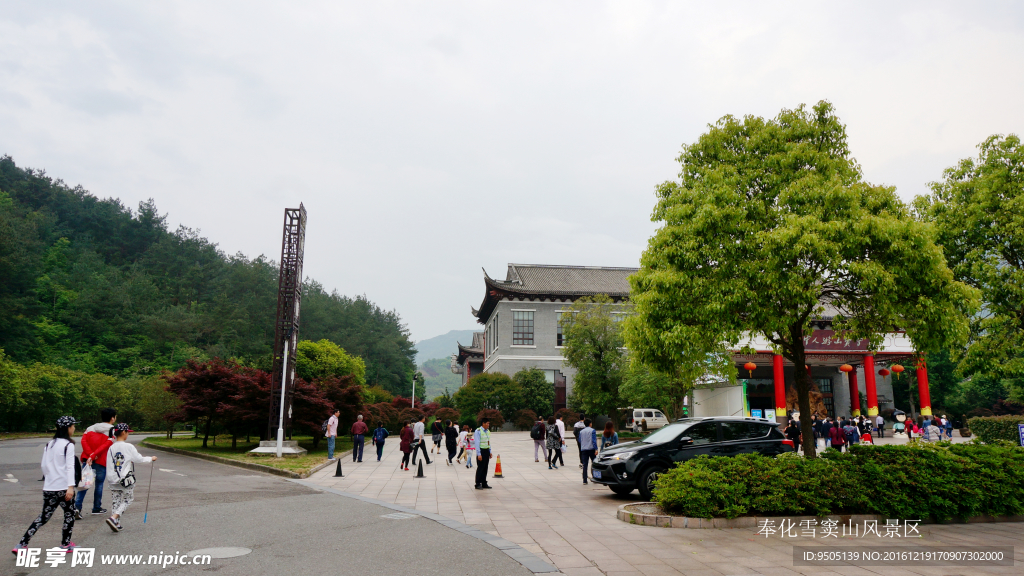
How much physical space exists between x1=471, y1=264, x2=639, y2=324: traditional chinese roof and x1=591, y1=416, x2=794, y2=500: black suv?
114 feet

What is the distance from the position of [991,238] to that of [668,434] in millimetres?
9855

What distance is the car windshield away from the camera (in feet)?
37.9

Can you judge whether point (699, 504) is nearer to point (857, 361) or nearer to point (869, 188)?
point (869, 188)

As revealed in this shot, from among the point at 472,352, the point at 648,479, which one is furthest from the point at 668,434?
the point at 472,352

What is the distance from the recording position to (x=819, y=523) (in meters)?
8.44

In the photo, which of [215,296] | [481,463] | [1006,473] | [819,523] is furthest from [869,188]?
[215,296]

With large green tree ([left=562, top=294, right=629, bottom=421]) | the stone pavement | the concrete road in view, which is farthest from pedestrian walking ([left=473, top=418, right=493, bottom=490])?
large green tree ([left=562, top=294, right=629, bottom=421])

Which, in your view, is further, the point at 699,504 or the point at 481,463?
the point at 481,463

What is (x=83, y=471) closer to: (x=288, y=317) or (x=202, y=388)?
(x=288, y=317)

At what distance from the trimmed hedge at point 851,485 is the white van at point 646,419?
28985mm

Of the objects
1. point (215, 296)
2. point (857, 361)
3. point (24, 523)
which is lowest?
point (24, 523)

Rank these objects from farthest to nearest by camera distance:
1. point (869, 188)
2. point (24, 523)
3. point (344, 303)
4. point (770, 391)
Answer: point (344, 303) → point (770, 391) → point (869, 188) → point (24, 523)

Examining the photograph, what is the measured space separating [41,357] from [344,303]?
3804 centimetres

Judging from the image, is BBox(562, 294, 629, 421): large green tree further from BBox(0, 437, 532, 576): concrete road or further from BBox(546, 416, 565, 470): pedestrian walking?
BBox(0, 437, 532, 576): concrete road
